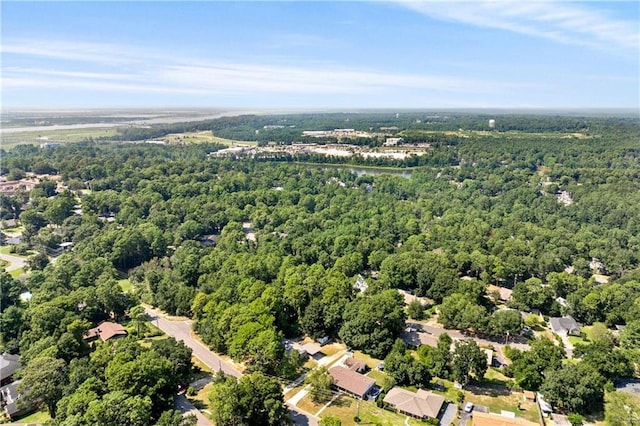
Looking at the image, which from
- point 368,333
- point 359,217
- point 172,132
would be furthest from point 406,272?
point 172,132

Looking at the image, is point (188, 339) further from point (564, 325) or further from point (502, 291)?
point (564, 325)

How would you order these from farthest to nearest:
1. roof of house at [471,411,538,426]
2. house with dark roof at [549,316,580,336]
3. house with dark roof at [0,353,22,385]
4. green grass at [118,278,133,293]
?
1. green grass at [118,278,133,293]
2. house with dark roof at [549,316,580,336]
3. house with dark roof at [0,353,22,385]
4. roof of house at [471,411,538,426]

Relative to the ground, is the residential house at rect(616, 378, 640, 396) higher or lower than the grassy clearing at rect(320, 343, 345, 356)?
higher

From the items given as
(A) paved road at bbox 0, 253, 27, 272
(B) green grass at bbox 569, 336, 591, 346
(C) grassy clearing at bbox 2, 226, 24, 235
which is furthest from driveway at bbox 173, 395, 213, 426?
(C) grassy clearing at bbox 2, 226, 24, 235

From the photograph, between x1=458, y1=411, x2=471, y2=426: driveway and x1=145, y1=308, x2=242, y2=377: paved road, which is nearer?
x1=458, y1=411, x2=471, y2=426: driveway

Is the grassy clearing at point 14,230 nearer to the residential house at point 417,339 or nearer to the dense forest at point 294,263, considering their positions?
the dense forest at point 294,263

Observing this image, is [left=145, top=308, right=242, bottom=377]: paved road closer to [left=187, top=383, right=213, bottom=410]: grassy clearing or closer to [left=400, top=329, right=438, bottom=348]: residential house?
[left=187, top=383, right=213, bottom=410]: grassy clearing

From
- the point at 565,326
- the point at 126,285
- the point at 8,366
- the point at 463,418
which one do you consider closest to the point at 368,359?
the point at 463,418
